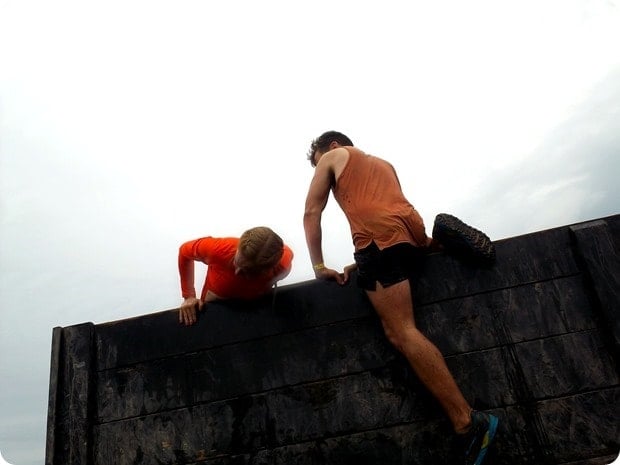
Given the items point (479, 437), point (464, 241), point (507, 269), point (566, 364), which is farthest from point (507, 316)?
point (479, 437)

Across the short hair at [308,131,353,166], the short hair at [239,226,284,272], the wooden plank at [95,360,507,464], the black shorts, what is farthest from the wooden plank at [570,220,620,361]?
the short hair at [239,226,284,272]

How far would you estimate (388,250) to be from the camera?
2.95 meters

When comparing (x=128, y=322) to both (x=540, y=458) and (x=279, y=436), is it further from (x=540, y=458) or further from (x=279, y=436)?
(x=540, y=458)

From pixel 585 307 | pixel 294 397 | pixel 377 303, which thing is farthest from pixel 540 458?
pixel 294 397

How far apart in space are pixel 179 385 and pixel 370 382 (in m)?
1.49

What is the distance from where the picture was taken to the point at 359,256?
304 cm

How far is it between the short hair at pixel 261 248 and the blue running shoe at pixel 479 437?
1.76 metres

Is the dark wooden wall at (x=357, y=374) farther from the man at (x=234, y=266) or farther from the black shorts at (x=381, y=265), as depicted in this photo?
the black shorts at (x=381, y=265)

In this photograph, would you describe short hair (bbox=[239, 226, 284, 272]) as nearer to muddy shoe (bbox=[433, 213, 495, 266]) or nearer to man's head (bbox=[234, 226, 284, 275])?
man's head (bbox=[234, 226, 284, 275])

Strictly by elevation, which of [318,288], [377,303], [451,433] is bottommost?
[451,433]

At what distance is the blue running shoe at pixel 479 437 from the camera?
251 cm

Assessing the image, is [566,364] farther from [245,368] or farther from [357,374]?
[245,368]

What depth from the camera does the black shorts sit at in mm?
2939

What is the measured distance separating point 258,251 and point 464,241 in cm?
156
